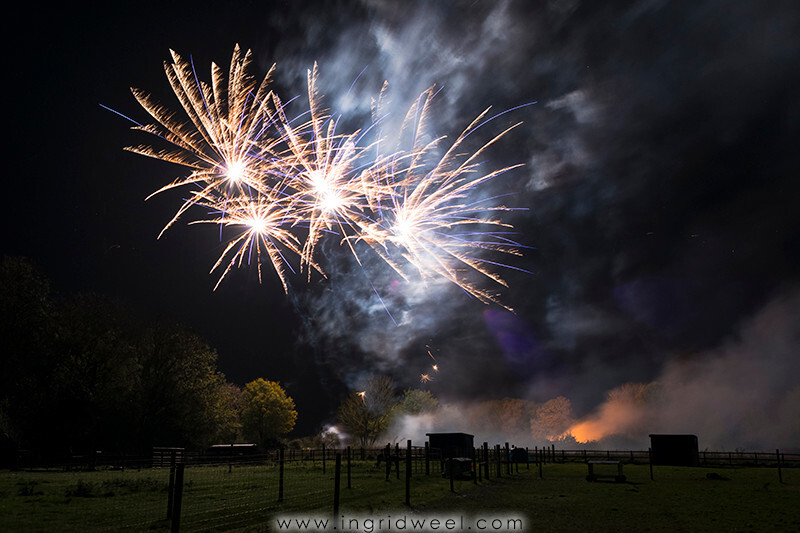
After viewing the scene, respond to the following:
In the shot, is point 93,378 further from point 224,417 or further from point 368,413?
point 368,413

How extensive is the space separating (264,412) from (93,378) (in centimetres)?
3853

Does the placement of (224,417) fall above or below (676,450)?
above

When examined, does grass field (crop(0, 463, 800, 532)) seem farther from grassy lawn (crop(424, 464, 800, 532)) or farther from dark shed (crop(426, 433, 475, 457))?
dark shed (crop(426, 433, 475, 457))

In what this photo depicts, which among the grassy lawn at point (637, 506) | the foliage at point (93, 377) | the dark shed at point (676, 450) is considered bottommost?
the dark shed at point (676, 450)

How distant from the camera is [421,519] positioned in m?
12.7

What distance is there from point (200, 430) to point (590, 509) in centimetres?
4413

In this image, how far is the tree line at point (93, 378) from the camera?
135 feet

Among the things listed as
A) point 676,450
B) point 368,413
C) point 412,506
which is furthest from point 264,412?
point 412,506

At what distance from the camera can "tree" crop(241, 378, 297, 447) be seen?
3152 inches

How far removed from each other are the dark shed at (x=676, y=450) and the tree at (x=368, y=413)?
54292mm

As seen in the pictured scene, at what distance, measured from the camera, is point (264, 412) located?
80250mm

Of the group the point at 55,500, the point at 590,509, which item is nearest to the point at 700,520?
the point at 590,509

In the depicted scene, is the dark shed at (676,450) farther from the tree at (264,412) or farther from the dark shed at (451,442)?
the tree at (264,412)

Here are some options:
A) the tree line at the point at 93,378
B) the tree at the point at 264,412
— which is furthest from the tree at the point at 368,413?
the tree line at the point at 93,378
